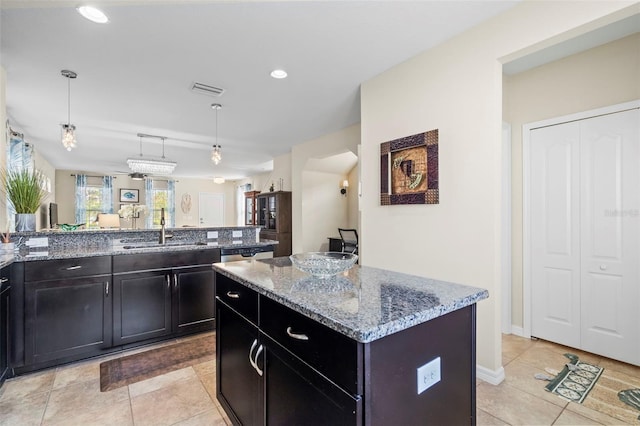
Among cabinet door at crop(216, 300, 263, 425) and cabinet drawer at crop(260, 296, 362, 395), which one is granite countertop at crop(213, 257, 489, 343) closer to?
cabinet drawer at crop(260, 296, 362, 395)

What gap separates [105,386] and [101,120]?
11.8ft

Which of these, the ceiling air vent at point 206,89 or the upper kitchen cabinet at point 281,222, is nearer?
the ceiling air vent at point 206,89

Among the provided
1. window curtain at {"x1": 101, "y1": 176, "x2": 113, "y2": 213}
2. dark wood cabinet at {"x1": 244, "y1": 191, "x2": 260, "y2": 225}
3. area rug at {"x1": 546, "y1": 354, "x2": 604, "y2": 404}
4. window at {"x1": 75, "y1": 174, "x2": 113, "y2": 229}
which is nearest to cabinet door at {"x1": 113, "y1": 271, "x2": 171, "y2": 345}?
area rug at {"x1": 546, "y1": 354, "x2": 604, "y2": 404}

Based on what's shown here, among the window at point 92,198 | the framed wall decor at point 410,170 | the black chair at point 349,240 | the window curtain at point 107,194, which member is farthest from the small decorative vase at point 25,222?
the window curtain at point 107,194

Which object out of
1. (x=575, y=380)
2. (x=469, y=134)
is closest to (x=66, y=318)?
(x=469, y=134)

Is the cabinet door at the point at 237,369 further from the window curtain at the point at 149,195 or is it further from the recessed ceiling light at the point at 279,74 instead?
the window curtain at the point at 149,195

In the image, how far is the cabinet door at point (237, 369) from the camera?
1419 mm

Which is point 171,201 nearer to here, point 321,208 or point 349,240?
point 321,208

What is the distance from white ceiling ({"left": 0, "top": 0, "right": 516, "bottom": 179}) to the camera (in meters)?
2.04

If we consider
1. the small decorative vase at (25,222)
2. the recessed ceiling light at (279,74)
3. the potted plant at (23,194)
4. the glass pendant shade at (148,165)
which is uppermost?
the recessed ceiling light at (279,74)

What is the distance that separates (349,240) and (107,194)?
299 inches

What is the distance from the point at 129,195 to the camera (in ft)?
30.8

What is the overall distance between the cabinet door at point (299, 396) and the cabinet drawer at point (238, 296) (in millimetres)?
174

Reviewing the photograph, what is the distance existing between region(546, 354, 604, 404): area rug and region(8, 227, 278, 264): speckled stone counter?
302 centimetres
